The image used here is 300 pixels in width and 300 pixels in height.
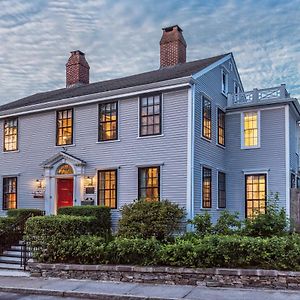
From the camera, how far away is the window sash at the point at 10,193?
19109 mm

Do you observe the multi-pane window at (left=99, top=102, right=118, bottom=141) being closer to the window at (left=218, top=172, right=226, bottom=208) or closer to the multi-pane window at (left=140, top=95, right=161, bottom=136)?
the multi-pane window at (left=140, top=95, right=161, bottom=136)

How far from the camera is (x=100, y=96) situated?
16.8 meters

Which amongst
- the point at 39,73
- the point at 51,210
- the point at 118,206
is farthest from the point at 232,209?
the point at 39,73

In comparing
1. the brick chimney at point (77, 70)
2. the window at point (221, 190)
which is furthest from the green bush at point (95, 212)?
the brick chimney at point (77, 70)

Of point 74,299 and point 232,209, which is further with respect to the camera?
point 232,209

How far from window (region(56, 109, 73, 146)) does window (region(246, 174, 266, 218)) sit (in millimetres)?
7907

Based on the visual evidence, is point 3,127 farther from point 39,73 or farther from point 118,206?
point 118,206

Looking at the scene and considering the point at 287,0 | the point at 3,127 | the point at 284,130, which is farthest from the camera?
the point at 3,127

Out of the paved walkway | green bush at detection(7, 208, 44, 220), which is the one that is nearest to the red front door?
green bush at detection(7, 208, 44, 220)

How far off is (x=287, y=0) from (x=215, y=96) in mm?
5165

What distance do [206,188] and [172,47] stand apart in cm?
801

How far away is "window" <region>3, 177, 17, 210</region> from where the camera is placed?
19.1m

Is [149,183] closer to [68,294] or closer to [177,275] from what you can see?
[177,275]

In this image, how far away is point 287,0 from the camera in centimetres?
1381
